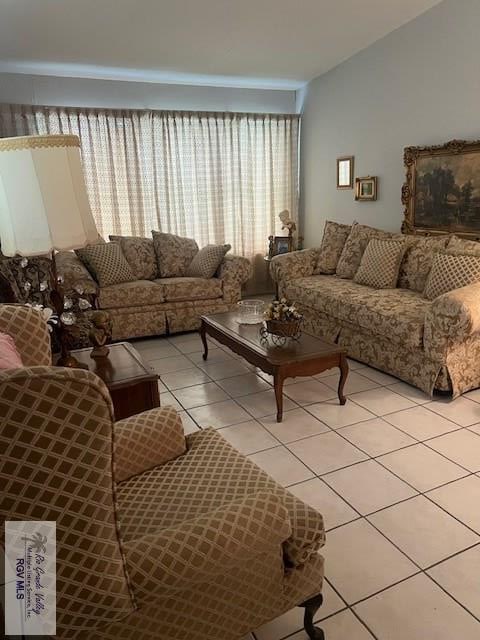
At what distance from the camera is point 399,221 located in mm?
4539

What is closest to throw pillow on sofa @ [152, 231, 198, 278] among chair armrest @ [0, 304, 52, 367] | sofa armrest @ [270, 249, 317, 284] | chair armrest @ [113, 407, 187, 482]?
sofa armrest @ [270, 249, 317, 284]

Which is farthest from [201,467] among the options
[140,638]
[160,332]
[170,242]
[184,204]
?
[184,204]

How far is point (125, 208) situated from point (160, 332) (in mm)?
1617

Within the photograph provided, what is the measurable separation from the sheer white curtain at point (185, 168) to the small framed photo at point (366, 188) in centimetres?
123

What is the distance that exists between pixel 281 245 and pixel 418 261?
7.04 feet

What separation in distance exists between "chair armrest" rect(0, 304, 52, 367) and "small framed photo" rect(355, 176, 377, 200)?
3.95 m

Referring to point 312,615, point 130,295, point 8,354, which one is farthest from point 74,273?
point 312,615

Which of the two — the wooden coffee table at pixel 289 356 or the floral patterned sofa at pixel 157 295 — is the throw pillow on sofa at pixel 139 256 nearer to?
the floral patterned sofa at pixel 157 295

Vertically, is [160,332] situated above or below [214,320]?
below

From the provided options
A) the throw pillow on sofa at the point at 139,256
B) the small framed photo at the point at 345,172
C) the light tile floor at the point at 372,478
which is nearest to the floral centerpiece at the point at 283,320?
the light tile floor at the point at 372,478

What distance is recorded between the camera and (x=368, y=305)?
3492 millimetres

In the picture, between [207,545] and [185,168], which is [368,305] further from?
[185,168]

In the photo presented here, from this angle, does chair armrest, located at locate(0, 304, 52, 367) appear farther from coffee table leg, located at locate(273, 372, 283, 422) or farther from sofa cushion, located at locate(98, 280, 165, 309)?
sofa cushion, located at locate(98, 280, 165, 309)

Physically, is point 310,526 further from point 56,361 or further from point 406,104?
point 406,104
